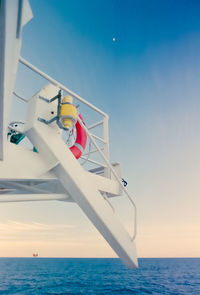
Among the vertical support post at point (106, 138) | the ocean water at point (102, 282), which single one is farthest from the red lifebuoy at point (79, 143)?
the ocean water at point (102, 282)

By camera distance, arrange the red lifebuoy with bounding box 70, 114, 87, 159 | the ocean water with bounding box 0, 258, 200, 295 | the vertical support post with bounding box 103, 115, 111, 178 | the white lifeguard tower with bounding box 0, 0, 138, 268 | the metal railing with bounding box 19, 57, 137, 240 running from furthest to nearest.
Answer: the ocean water with bounding box 0, 258, 200, 295 → the vertical support post with bounding box 103, 115, 111, 178 → the red lifebuoy with bounding box 70, 114, 87, 159 → the metal railing with bounding box 19, 57, 137, 240 → the white lifeguard tower with bounding box 0, 0, 138, 268

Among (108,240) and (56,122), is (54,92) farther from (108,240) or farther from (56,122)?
(108,240)

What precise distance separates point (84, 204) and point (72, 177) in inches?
17.0

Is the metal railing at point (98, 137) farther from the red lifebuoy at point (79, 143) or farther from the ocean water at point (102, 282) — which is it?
the ocean water at point (102, 282)

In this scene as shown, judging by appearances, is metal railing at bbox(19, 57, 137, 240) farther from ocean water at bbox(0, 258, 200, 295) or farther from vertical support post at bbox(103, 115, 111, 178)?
ocean water at bbox(0, 258, 200, 295)

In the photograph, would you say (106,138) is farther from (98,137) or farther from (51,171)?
(51,171)

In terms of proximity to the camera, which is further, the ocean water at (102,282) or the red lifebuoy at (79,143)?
the ocean water at (102,282)

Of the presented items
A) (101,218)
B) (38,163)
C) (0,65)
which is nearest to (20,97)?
(38,163)

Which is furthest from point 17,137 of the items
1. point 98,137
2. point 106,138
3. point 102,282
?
point 102,282

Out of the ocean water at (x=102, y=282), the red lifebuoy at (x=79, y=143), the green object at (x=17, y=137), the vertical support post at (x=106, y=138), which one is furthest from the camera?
the ocean water at (x=102, y=282)

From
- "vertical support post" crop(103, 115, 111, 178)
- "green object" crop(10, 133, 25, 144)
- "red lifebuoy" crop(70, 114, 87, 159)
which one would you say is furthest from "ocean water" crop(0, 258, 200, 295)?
"green object" crop(10, 133, 25, 144)

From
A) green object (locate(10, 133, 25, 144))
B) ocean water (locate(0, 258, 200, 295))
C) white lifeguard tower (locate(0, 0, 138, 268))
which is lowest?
ocean water (locate(0, 258, 200, 295))

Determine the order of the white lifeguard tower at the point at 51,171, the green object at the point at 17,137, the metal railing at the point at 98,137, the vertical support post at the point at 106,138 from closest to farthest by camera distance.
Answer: the white lifeguard tower at the point at 51,171, the metal railing at the point at 98,137, the green object at the point at 17,137, the vertical support post at the point at 106,138

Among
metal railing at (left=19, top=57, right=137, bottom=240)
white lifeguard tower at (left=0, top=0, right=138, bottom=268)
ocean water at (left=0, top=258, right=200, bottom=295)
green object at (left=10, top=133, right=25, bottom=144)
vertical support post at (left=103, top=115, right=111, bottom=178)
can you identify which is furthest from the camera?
ocean water at (left=0, top=258, right=200, bottom=295)
